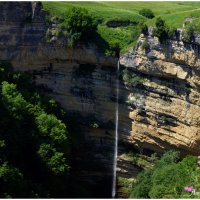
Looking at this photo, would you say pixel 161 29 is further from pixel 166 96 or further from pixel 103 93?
pixel 103 93

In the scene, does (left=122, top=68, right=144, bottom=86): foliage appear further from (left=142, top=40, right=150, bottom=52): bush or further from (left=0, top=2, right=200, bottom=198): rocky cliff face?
(left=142, top=40, right=150, bottom=52): bush

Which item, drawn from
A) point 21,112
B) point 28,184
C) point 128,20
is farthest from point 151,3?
point 28,184

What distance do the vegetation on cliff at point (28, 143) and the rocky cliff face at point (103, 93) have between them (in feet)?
9.10

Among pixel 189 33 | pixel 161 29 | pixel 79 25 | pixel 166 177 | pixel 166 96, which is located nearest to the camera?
pixel 166 177

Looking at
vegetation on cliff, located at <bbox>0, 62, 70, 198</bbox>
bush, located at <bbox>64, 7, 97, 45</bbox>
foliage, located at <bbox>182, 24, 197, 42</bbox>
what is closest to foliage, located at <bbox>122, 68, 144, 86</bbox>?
bush, located at <bbox>64, 7, 97, 45</bbox>

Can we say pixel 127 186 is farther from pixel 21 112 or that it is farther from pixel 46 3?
pixel 46 3

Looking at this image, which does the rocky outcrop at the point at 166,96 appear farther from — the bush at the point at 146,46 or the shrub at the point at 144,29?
the shrub at the point at 144,29

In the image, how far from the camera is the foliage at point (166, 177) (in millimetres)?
27438

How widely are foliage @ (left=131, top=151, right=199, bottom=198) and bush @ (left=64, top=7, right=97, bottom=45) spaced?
1116 centimetres

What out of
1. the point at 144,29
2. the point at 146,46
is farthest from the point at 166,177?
the point at 144,29

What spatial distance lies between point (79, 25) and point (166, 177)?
13.3 meters

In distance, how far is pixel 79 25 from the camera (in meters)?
34.0

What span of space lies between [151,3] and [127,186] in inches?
905

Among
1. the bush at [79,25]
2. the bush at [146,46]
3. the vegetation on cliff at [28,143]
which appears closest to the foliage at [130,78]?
the bush at [146,46]
